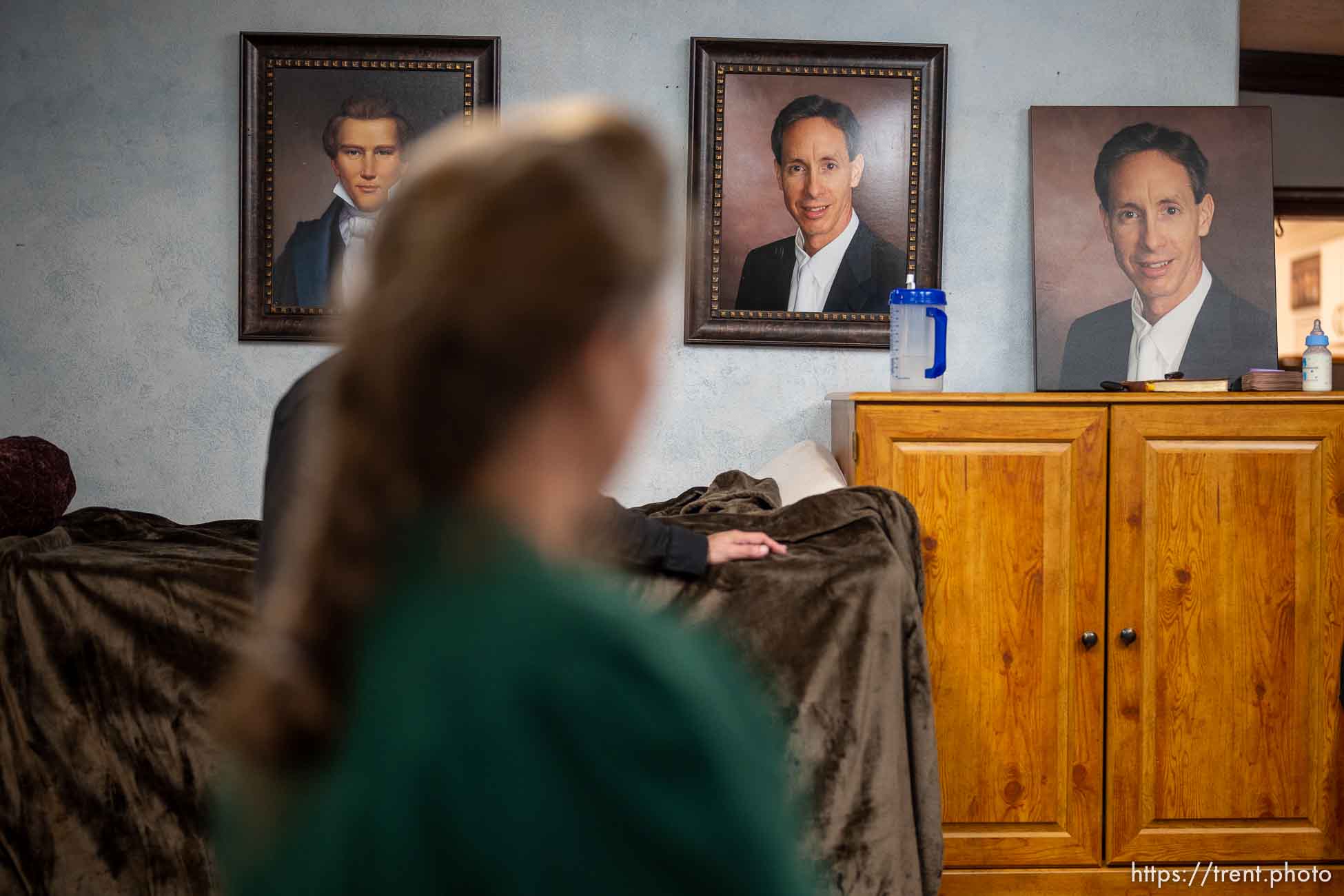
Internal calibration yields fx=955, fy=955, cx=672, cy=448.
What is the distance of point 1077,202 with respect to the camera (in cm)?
290

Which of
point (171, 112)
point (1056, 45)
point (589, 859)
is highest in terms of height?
point (1056, 45)

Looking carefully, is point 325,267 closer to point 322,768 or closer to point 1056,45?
point 1056,45

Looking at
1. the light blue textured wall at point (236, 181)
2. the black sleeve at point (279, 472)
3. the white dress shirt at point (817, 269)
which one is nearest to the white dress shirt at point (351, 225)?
the light blue textured wall at point (236, 181)

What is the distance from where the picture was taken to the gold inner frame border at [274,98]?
9.55 ft

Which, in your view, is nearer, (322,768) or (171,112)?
(322,768)

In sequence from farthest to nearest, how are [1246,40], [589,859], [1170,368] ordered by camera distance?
[1246,40], [1170,368], [589,859]

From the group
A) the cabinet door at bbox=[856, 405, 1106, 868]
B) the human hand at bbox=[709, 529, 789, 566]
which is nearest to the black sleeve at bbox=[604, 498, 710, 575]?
the human hand at bbox=[709, 529, 789, 566]

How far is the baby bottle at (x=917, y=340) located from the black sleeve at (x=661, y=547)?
0.90m

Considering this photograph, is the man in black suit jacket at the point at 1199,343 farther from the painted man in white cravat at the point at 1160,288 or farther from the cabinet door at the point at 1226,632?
the cabinet door at the point at 1226,632

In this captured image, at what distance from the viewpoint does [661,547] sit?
1.99 m

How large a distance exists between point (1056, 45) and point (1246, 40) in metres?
1.42

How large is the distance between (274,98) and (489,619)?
2.90 m

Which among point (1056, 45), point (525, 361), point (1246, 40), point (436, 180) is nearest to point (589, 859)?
point (525, 361)

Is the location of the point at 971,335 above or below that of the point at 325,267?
below
